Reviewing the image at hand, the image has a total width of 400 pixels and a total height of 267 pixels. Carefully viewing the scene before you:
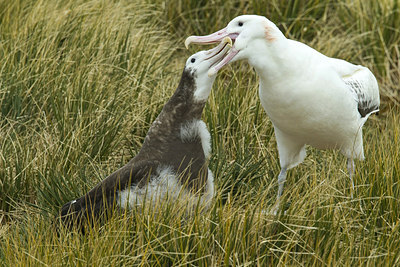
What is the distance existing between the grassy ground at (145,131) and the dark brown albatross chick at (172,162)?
0.49ft

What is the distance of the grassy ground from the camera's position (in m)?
3.06

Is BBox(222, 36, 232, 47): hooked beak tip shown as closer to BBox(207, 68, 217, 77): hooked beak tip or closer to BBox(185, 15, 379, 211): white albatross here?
BBox(185, 15, 379, 211): white albatross

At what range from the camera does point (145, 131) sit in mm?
4836

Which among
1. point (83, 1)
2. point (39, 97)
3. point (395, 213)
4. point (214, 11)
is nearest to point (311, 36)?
point (214, 11)

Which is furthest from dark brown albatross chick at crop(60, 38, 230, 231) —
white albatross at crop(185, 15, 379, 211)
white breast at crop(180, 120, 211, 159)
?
white albatross at crop(185, 15, 379, 211)

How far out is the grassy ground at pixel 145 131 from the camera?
3061 millimetres

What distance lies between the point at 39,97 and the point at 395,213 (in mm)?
2458

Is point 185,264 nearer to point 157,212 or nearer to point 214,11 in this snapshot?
point 157,212

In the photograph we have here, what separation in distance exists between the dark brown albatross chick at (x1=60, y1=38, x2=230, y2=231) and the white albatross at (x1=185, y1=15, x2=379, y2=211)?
143 millimetres

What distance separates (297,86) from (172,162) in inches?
29.1

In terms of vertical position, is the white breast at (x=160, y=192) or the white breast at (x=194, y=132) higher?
the white breast at (x=194, y=132)

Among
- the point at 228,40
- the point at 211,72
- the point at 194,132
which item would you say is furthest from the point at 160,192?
the point at 228,40

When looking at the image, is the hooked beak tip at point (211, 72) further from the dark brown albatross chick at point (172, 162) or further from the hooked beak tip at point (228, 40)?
the hooked beak tip at point (228, 40)

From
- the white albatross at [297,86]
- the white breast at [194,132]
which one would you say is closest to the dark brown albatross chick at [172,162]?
the white breast at [194,132]
